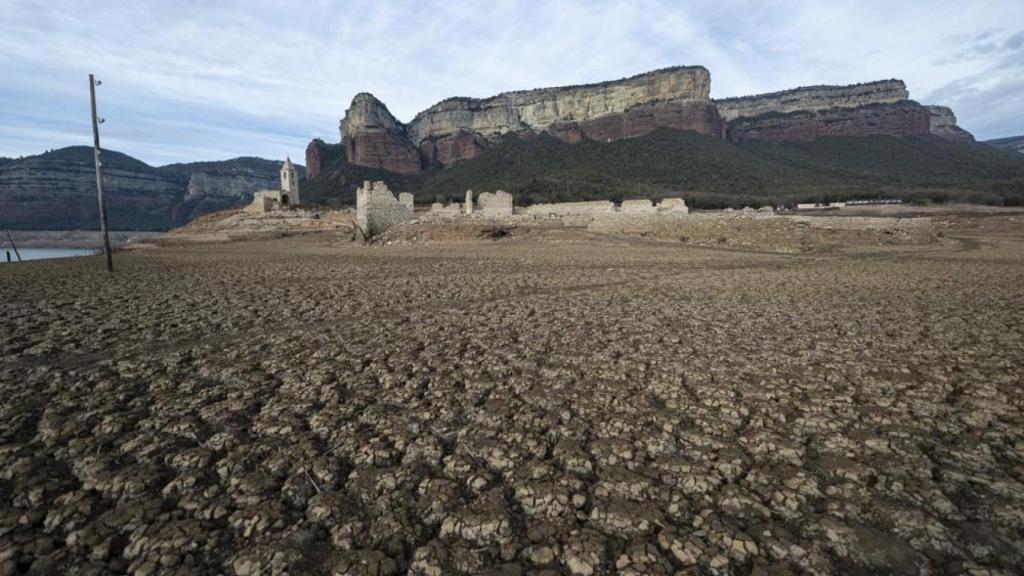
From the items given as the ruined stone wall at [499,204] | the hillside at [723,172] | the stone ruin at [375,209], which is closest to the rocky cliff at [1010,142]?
the hillside at [723,172]

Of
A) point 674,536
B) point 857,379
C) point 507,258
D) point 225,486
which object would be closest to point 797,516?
point 674,536

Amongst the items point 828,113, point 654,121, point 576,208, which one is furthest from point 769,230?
point 828,113

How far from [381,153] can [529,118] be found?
4988 cm

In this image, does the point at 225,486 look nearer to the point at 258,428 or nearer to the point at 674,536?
the point at 258,428

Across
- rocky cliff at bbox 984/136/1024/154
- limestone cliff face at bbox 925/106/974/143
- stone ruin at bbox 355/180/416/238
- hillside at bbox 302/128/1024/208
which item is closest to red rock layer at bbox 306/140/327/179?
hillside at bbox 302/128/1024/208

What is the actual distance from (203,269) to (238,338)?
33.9 feet

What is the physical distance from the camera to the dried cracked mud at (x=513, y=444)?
2.01m

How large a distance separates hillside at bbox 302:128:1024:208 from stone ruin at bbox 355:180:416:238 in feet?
112

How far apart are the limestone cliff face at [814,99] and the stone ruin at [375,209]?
449 feet

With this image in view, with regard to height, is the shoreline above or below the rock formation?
below

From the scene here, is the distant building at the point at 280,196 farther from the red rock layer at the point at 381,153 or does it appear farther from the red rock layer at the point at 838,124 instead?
the red rock layer at the point at 838,124

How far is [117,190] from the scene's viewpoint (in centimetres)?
13962

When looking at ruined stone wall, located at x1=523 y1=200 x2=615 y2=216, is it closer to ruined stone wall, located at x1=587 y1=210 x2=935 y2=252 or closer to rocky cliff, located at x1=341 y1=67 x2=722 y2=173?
ruined stone wall, located at x1=587 y1=210 x2=935 y2=252

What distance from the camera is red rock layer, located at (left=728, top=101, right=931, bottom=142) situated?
383 feet
